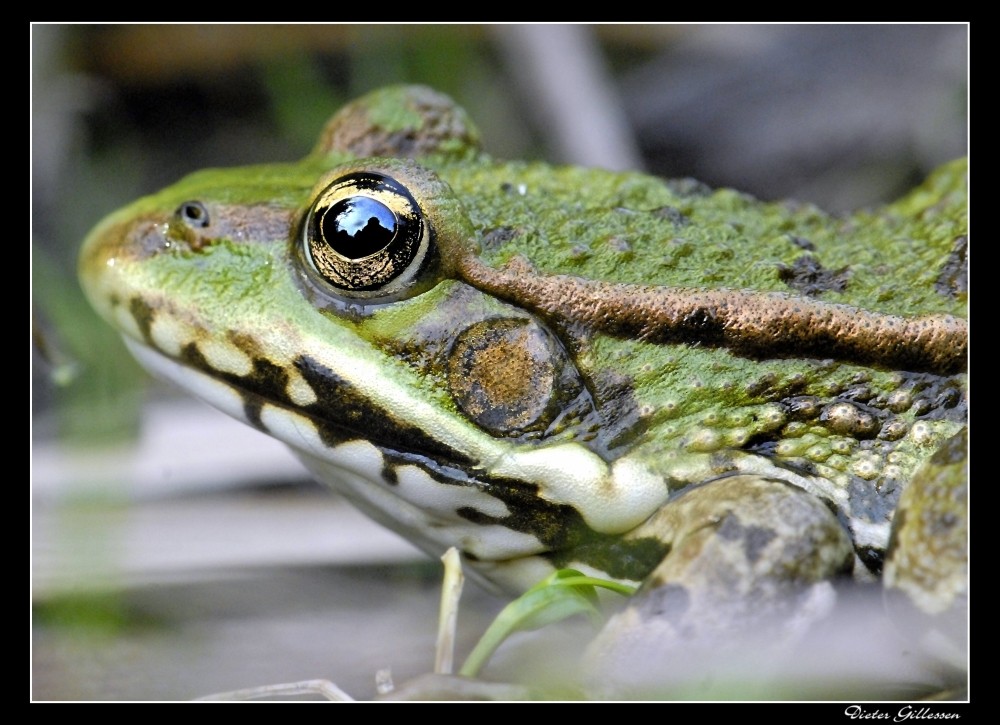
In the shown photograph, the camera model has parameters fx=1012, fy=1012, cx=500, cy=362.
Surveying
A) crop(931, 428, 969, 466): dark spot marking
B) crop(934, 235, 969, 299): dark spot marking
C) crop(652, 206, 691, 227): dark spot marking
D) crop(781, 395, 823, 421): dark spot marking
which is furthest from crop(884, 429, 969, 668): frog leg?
crop(652, 206, 691, 227): dark spot marking

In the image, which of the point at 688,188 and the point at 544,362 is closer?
the point at 544,362

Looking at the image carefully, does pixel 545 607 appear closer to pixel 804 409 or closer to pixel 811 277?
pixel 804 409

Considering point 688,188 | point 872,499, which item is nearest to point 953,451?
point 872,499

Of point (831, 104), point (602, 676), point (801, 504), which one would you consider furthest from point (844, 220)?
point (831, 104)

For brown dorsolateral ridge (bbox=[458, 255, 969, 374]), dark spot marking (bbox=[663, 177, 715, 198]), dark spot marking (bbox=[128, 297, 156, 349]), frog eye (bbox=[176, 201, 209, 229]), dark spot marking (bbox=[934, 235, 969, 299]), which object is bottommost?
dark spot marking (bbox=[128, 297, 156, 349])

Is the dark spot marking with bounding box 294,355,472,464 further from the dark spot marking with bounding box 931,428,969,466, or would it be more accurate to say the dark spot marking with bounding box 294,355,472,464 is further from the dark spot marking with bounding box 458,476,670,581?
the dark spot marking with bounding box 931,428,969,466

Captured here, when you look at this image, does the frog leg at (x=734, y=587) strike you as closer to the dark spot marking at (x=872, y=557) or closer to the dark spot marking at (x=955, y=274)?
the dark spot marking at (x=872, y=557)

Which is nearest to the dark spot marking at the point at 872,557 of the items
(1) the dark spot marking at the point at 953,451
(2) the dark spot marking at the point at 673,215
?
(1) the dark spot marking at the point at 953,451
